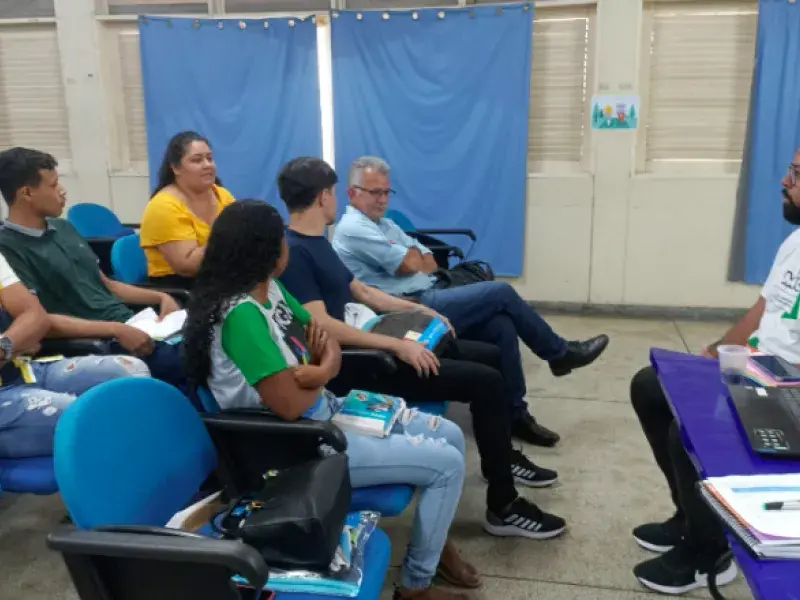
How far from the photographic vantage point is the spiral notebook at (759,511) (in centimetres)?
94

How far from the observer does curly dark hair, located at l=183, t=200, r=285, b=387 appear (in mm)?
1533

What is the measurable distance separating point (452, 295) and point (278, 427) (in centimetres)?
138

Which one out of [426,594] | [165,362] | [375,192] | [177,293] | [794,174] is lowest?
[426,594]

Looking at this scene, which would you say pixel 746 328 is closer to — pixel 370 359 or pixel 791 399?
pixel 791 399

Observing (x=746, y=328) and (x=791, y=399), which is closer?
(x=791, y=399)

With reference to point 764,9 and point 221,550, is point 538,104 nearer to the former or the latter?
point 764,9

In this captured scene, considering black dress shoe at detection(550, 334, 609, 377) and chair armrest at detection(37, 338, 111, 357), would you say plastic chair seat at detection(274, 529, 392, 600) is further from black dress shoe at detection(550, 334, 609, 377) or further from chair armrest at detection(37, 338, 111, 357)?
black dress shoe at detection(550, 334, 609, 377)

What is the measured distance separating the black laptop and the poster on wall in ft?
10.2

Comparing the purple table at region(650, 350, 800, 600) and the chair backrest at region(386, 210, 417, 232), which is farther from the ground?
the chair backrest at region(386, 210, 417, 232)

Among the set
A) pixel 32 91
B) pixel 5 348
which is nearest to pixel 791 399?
pixel 5 348

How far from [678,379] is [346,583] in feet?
2.80

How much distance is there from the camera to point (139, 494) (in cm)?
130

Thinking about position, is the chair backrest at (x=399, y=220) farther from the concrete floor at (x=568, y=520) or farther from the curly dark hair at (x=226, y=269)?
the curly dark hair at (x=226, y=269)

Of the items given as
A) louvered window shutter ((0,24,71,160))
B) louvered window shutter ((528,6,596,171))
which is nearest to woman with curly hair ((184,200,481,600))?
louvered window shutter ((528,6,596,171))
